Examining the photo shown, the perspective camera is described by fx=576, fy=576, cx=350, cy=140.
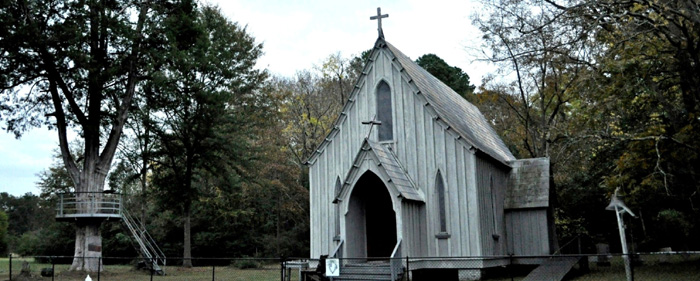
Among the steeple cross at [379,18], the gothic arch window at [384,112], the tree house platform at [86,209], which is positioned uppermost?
the steeple cross at [379,18]

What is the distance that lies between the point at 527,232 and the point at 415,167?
19.2 ft

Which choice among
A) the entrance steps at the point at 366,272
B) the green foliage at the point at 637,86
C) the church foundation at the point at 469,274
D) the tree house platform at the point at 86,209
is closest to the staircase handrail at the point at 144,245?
the tree house platform at the point at 86,209

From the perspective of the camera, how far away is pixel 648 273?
19.8 metres

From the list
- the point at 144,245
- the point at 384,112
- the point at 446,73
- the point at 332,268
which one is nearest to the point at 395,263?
the point at 332,268

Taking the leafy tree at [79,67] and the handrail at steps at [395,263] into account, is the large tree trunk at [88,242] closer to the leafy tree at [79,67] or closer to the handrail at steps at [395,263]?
the leafy tree at [79,67]

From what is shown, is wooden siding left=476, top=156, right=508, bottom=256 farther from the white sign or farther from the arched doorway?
the white sign

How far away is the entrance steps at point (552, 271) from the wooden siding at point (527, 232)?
1.65m

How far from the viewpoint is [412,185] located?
68.5 ft

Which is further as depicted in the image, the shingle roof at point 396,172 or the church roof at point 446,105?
the church roof at point 446,105

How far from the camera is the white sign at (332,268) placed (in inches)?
659

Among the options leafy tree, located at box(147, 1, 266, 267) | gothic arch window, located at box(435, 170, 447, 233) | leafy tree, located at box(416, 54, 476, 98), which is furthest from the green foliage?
leafy tree, located at box(416, 54, 476, 98)

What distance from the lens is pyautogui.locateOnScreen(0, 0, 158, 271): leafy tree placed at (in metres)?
25.5

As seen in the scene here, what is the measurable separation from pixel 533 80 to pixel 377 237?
19064 millimetres

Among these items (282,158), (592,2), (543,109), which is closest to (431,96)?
(592,2)
